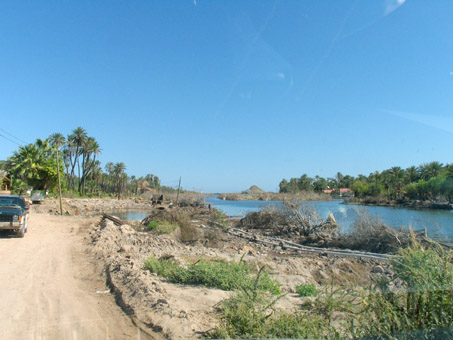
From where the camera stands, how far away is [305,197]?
30.0 metres

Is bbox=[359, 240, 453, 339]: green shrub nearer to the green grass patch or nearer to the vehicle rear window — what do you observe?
the green grass patch

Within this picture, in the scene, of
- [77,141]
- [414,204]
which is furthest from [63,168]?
[414,204]

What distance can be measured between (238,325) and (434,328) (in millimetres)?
2612

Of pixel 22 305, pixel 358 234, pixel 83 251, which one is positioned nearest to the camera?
pixel 22 305

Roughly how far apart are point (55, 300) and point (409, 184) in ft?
310

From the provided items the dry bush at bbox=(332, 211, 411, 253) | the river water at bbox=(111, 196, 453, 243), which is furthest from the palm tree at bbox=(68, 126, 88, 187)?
the dry bush at bbox=(332, 211, 411, 253)

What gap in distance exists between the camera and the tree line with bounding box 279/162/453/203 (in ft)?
237

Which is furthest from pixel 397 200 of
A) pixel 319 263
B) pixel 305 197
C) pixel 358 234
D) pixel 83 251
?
pixel 83 251

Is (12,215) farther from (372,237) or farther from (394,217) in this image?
(394,217)

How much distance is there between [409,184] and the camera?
86062 millimetres

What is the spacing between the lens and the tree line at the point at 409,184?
7238 cm

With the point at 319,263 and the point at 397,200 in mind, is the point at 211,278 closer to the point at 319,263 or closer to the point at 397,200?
the point at 319,263

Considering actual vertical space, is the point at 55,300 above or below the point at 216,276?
below

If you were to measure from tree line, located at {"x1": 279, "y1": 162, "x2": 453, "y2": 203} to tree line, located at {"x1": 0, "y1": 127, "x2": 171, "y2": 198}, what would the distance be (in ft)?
147
